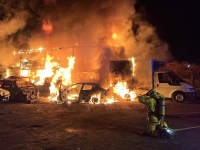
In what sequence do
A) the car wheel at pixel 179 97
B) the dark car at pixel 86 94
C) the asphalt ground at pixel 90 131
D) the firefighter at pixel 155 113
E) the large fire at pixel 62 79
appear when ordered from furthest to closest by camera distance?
the large fire at pixel 62 79 → the car wheel at pixel 179 97 → the dark car at pixel 86 94 → the firefighter at pixel 155 113 → the asphalt ground at pixel 90 131

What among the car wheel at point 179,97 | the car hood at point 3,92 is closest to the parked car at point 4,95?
the car hood at point 3,92

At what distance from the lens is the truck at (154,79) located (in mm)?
15219

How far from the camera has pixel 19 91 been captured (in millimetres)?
15750

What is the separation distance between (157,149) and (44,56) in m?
21.2

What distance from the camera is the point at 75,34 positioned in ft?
80.9

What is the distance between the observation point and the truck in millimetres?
15219

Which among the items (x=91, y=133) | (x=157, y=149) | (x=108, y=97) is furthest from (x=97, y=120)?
(x=108, y=97)

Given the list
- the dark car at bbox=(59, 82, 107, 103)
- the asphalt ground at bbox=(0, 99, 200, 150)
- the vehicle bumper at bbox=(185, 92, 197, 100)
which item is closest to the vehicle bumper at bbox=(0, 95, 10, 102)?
the dark car at bbox=(59, 82, 107, 103)

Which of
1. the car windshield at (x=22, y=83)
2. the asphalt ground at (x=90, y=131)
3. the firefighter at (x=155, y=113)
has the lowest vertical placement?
the asphalt ground at (x=90, y=131)

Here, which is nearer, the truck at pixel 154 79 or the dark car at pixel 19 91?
the truck at pixel 154 79

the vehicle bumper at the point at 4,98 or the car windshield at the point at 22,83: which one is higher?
the car windshield at the point at 22,83

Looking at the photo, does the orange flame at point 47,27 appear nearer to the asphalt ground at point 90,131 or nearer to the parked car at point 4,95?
the parked car at point 4,95

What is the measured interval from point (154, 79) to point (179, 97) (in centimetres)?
170

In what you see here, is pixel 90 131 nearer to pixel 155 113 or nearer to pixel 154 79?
pixel 155 113
